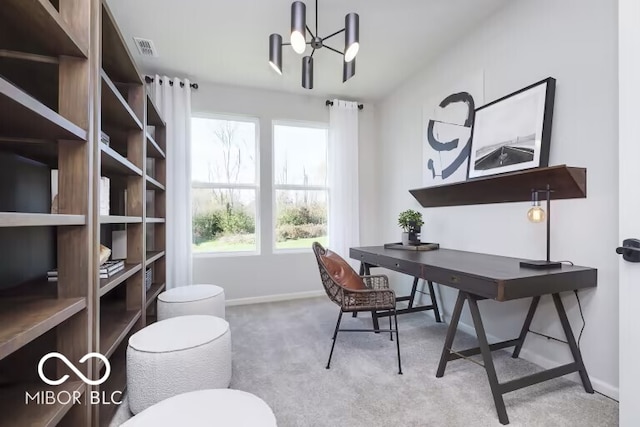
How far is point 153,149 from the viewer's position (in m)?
3.00

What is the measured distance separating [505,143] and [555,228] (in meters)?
0.72

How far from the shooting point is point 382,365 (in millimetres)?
2230

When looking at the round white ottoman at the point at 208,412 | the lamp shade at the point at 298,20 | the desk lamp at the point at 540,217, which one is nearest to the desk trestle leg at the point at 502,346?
the desk lamp at the point at 540,217

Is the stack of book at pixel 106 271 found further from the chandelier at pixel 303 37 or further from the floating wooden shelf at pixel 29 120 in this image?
the chandelier at pixel 303 37

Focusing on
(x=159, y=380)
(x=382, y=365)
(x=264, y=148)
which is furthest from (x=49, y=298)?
(x=264, y=148)

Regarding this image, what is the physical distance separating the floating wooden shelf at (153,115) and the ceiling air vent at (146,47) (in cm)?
54

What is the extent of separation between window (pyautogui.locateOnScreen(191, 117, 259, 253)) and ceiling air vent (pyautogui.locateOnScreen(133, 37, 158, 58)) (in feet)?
2.73

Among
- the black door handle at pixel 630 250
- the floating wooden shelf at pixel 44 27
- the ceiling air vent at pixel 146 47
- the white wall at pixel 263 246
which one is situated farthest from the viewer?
the white wall at pixel 263 246

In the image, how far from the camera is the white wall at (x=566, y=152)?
183 centimetres

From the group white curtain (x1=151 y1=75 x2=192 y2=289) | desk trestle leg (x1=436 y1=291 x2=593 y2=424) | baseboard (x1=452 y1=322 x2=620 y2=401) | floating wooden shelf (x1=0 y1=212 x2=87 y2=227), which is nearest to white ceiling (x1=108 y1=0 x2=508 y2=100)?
white curtain (x1=151 y1=75 x2=192 y2=289)

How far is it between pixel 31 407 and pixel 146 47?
3003 mm

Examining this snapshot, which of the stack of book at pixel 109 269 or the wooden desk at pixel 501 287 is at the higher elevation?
the stack of book at pixel 109 269

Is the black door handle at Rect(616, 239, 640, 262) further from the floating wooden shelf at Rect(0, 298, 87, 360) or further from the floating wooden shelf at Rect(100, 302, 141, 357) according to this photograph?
the floating wooden shelf at Rect(100, 302, 141, 357)

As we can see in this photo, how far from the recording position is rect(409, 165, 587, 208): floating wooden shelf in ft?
6.30
